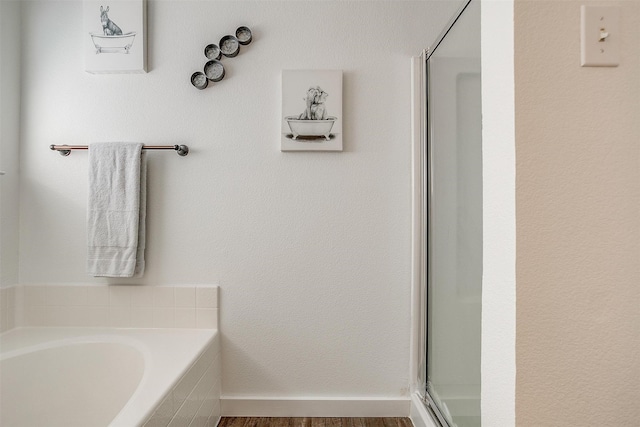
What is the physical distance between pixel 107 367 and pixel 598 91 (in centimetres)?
205

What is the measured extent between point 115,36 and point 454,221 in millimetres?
1856

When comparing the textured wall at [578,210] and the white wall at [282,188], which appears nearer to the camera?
the textured wall at [578,210]

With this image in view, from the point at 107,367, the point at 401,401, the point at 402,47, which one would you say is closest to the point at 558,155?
the point at 402,47

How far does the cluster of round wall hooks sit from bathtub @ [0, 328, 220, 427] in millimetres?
1261

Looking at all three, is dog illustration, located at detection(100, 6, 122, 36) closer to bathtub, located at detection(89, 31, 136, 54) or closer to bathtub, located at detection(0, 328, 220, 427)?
bathtub, located at detection(89, 31, 136, 54)

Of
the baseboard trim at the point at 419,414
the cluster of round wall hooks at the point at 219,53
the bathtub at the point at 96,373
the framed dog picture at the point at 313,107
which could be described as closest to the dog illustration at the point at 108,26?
the cluster of round wall hooks at the point at 219,53

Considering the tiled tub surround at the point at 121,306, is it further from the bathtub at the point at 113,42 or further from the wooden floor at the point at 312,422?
the bathtub at the point at 113,42

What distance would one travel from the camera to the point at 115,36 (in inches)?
78.0

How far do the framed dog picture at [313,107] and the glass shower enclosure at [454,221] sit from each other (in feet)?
1.46

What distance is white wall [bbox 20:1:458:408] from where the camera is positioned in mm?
1990

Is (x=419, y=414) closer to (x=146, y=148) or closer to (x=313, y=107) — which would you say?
(x=313, y=107)

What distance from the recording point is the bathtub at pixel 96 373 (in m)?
1.58

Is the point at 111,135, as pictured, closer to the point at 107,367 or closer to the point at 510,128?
the point at 107,367

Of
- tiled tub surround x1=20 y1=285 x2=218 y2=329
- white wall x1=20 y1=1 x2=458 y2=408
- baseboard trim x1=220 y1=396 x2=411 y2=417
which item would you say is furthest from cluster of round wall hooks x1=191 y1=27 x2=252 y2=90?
baseboard trim x1=220 y1=396 x2=411 y2=417
